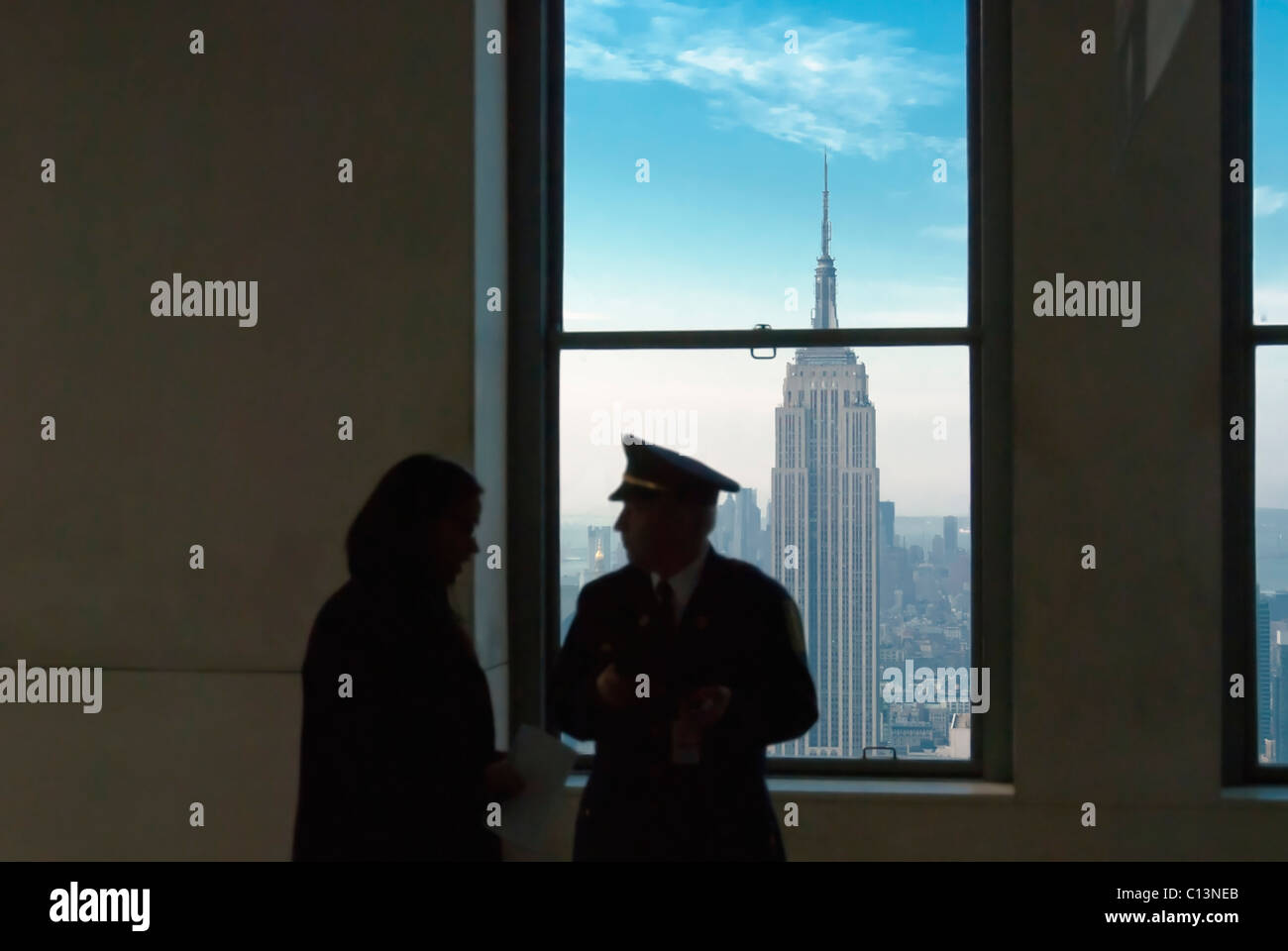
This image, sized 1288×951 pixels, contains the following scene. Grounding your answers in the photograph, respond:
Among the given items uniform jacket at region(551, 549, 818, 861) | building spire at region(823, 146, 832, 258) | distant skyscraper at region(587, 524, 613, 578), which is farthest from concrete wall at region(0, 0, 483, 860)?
building spire at region(823, 146, 832, 258)

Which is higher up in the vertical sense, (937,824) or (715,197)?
(715,197)

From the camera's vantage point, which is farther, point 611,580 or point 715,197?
point 715,197

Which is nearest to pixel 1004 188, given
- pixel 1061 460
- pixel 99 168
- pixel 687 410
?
pixel 1061 460

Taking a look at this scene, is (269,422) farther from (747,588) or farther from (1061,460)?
(1061,460)

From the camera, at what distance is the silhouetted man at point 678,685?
1.80 metres

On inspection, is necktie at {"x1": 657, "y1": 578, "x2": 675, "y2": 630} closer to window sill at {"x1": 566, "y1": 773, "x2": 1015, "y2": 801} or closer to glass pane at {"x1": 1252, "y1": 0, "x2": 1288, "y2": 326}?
window sill at {"x1": 566, "y1": 773, "x2": 1015, "y2": 801}

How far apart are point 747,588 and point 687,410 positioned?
1018 mm

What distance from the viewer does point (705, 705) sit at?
183 centimetres

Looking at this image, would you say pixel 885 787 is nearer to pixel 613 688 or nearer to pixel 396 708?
pixel 613 688

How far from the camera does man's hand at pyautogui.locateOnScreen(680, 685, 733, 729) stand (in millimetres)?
1816

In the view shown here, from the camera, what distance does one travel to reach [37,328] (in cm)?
268

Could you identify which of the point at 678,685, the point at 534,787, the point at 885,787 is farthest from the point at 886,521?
the point at 534,787

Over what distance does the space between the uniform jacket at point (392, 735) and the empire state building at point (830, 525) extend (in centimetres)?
131
